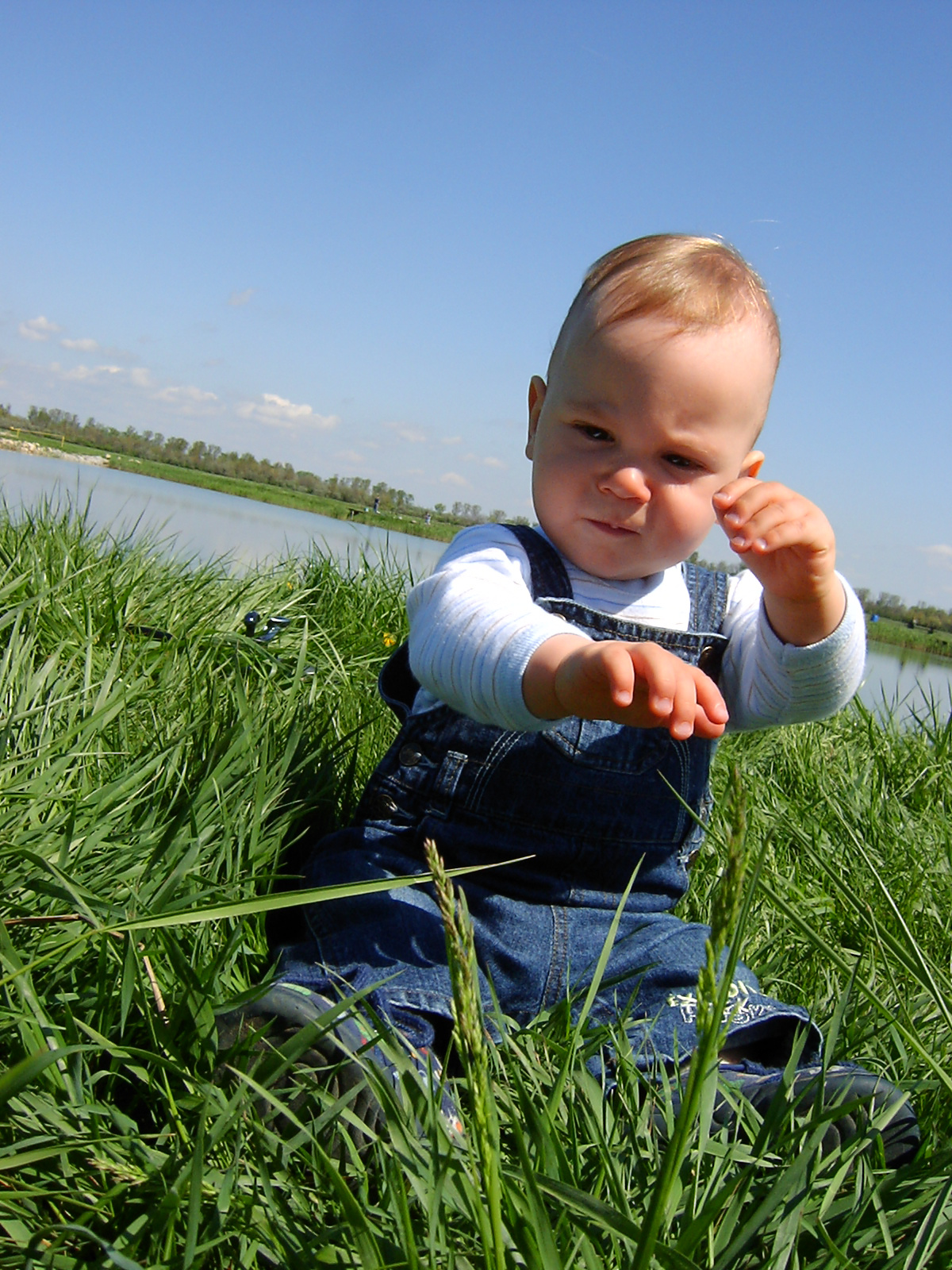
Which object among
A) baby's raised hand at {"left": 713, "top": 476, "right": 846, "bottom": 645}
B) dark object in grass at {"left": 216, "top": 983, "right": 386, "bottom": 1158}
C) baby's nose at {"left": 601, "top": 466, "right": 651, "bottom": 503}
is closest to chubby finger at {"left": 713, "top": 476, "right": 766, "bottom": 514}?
baby's raised hand at {"left": 713, "top": 476, "right": 846, "bottom": 645}

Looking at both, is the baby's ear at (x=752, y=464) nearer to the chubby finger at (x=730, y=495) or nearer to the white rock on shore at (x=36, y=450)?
the chubby finger at (x=730, y=495)

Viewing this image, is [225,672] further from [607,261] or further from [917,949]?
[917,949]

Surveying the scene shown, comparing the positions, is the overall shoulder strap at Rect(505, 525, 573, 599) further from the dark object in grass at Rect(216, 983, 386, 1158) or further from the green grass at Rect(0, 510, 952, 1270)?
the dark object in grass at Rect(216, 983, 386, 1158)

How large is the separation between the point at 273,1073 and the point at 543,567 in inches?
41.4

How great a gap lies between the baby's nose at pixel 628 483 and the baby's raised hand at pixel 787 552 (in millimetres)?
210

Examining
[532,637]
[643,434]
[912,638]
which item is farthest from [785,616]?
[912,638]

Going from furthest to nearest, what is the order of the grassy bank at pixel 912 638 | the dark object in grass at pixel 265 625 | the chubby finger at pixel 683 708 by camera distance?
the grassy bank at pixel 912 638 → the dark object in grass at pixel 265 625 → the chubby finger at pixel 683 708

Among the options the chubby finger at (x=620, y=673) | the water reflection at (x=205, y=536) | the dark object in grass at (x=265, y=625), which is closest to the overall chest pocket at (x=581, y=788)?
the chubby finger at (x=620, y=673)

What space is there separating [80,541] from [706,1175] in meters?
3.08

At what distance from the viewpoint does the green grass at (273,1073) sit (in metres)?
0.84

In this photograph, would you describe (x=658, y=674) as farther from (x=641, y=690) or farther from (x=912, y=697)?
(x=912, y=697)

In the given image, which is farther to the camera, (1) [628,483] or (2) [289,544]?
(2) [289,544]

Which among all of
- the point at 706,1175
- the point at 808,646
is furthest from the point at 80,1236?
the point at 808,646

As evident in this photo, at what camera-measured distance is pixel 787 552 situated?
156cm
